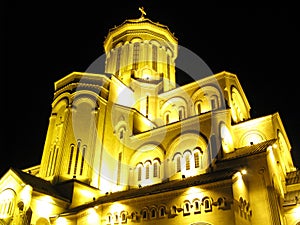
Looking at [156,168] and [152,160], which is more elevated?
[152,160]

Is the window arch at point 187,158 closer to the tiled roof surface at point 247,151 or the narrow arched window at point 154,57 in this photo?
the tiled roof surface at point 247,151

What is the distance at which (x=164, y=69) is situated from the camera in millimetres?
41469

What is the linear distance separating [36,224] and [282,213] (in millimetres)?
17529

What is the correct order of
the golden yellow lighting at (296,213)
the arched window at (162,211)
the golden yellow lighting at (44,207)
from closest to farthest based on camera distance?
the arched window at (162,211) → the golden yellow lighting at (296,213) → the golden yellow lighting at (44,207)

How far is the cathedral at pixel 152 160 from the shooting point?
2067cm

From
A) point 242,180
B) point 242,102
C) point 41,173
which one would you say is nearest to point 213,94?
point 242,102

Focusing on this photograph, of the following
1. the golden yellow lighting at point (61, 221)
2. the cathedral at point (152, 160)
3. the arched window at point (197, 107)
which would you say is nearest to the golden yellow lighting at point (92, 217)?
the cathedral at point (152, 160)

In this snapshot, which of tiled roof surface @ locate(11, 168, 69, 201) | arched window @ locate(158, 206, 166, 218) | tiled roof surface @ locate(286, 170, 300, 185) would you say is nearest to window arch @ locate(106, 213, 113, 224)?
arched window @ locate(158, 206, 166, 218)

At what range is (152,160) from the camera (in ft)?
94.4

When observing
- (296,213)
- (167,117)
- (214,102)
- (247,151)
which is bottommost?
(296,213)

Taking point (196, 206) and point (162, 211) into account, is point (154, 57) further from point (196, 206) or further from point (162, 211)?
point (196, 206)

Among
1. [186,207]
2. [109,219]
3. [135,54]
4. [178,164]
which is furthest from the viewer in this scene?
[135,54]

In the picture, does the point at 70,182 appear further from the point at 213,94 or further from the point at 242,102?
the point at 242,102

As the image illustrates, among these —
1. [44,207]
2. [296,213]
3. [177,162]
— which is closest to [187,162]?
[177,162]
